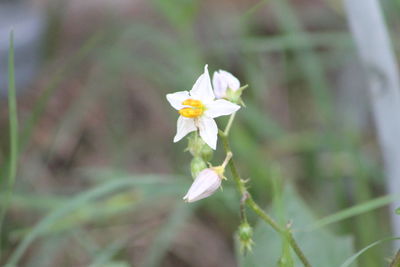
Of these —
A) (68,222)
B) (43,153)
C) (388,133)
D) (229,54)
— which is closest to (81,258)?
(68,222)

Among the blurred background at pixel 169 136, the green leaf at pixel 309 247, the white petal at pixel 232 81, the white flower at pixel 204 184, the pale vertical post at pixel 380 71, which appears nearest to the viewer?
the white flower at pixel 204 184

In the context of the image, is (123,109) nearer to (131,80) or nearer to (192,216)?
(131,80)

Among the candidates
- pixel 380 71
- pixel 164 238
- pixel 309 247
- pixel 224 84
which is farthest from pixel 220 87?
pixel 164 238

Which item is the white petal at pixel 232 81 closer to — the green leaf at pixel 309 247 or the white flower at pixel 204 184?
the white flower at pixel 204 184

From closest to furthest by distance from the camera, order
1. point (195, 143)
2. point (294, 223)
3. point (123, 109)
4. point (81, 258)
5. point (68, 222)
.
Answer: point (195, 143) < point (294, 223) < point (68, 222) < point (81, 258) < point (123, 109)

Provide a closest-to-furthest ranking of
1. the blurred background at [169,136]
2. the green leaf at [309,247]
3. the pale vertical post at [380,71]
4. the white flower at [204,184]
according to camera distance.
→ 1. the white flower at [204,184]
2. the green leaf at [309,247]
3. the pale vertical post at [380,71]
4. the blurred background at [169,136]

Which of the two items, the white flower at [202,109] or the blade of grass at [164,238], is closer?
the white flower at [202,109]


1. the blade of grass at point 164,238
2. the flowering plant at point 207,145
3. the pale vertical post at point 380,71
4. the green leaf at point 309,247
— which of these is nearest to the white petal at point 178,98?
the flowering plant at point 207,145
